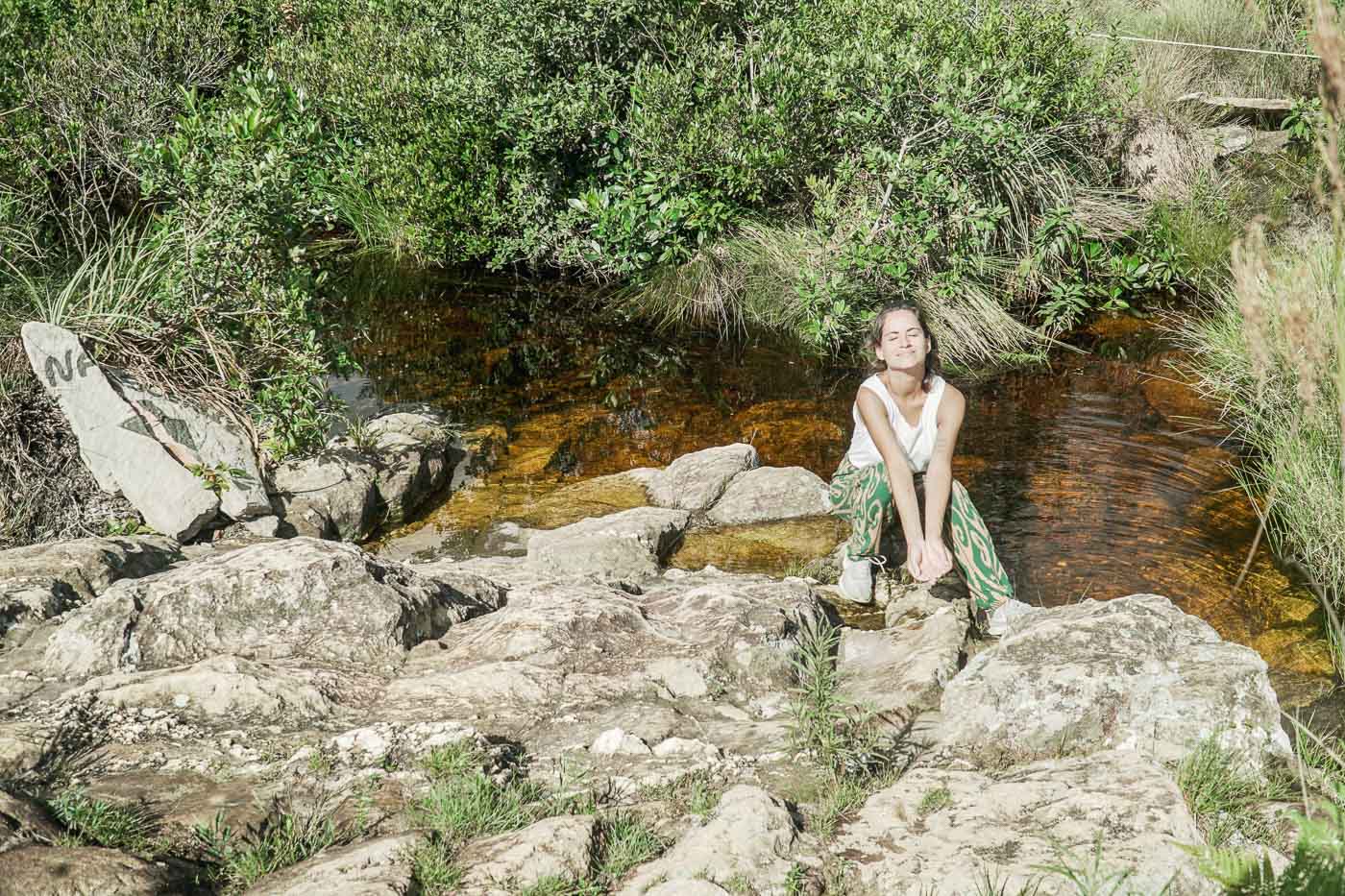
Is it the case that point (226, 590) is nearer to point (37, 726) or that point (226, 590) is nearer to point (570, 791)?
point (37, 726)

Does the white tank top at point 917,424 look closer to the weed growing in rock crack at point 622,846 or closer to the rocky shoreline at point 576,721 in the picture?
the rocky shoreline at point 576,721

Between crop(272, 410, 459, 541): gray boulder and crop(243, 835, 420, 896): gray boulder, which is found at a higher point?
crop(243, 835, 420, 896): gray boulder

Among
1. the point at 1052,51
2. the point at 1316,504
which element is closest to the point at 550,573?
the point at 1316,504

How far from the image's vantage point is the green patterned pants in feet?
15.1

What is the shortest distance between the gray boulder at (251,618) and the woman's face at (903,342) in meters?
2.24

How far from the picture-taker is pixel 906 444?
192 inches

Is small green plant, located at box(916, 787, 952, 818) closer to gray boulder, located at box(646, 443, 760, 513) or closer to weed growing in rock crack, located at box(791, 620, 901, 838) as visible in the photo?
weed growing in rock crack, located at box(791, 620, 901, 838)

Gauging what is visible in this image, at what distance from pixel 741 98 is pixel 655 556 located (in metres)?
5.51

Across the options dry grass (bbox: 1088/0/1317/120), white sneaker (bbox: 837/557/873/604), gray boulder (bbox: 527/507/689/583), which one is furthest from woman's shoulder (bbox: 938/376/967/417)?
dry grass (bbox: 1088/0/1317/120)

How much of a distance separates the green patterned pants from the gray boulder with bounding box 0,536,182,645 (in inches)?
127

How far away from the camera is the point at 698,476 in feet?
21.9

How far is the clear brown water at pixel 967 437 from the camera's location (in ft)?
18.1

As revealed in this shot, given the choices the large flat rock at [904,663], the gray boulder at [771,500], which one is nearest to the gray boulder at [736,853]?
the large flat rock at [904,663]

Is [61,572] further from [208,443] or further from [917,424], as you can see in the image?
[917,424]
